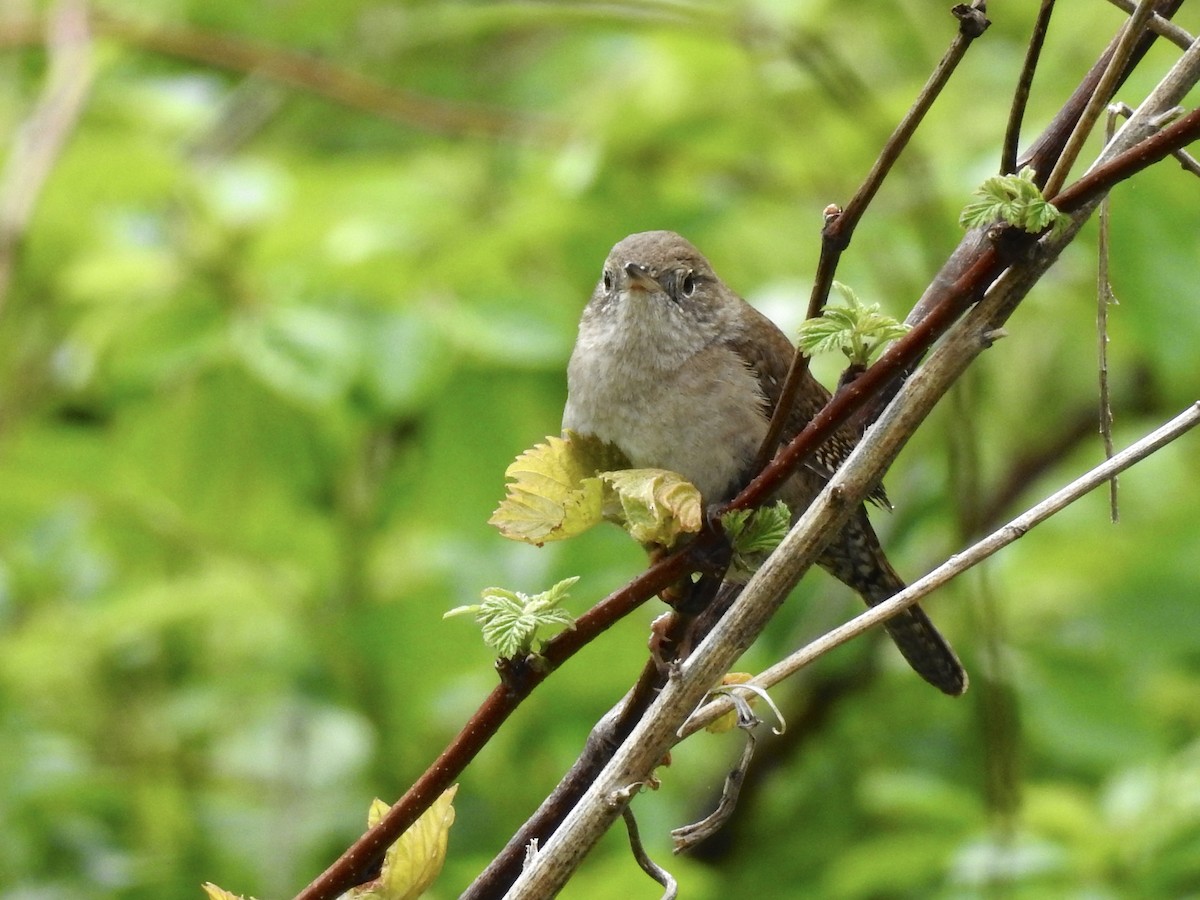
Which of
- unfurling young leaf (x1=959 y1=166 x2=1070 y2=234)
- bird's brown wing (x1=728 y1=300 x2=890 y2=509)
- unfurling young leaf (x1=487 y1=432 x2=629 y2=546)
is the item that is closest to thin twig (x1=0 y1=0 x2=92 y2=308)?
bird's brown wing (x1=728 y1=300 x2=890 y2=509)

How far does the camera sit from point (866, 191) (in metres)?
1.08

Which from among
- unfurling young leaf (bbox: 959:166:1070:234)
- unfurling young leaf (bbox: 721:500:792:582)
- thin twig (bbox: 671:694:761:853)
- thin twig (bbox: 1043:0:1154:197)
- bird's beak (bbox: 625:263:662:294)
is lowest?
thin twig (bbox: 671:694:761:853)

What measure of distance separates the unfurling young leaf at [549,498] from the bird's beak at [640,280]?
1.21 meters

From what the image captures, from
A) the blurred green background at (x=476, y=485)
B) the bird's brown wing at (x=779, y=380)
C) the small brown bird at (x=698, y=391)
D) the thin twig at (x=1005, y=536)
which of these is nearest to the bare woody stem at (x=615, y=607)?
the thin twig at (x=1005, y=536)

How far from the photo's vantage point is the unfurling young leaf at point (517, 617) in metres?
1.15

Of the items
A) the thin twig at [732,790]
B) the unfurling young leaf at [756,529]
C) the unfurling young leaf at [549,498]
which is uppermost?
the unfurling young leaf at [756,529]

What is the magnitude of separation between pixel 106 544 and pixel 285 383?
1104 millimetres

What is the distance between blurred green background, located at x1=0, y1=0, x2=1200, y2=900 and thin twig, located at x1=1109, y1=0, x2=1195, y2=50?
125 cm

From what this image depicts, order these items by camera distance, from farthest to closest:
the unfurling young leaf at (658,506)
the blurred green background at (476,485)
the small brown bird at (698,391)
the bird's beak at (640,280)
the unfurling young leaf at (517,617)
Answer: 1. the blurred green background at (476,485)
2. the bird's beak at (640,280)
3. the small brown bird at (698,391)
4. the unfurling young leaf at (658,506)
5. the unfurling young leaf at (517,617)

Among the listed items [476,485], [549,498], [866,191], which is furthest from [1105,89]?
[476,485]

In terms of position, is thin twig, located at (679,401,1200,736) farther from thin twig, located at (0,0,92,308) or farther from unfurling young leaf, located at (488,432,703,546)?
thin twig, located at (0,0,92,308)

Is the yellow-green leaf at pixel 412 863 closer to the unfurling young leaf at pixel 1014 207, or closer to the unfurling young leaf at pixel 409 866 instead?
the unfurling young leaf at pixel 409 866

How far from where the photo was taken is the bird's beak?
102 inches

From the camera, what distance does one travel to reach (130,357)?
3000 mm
